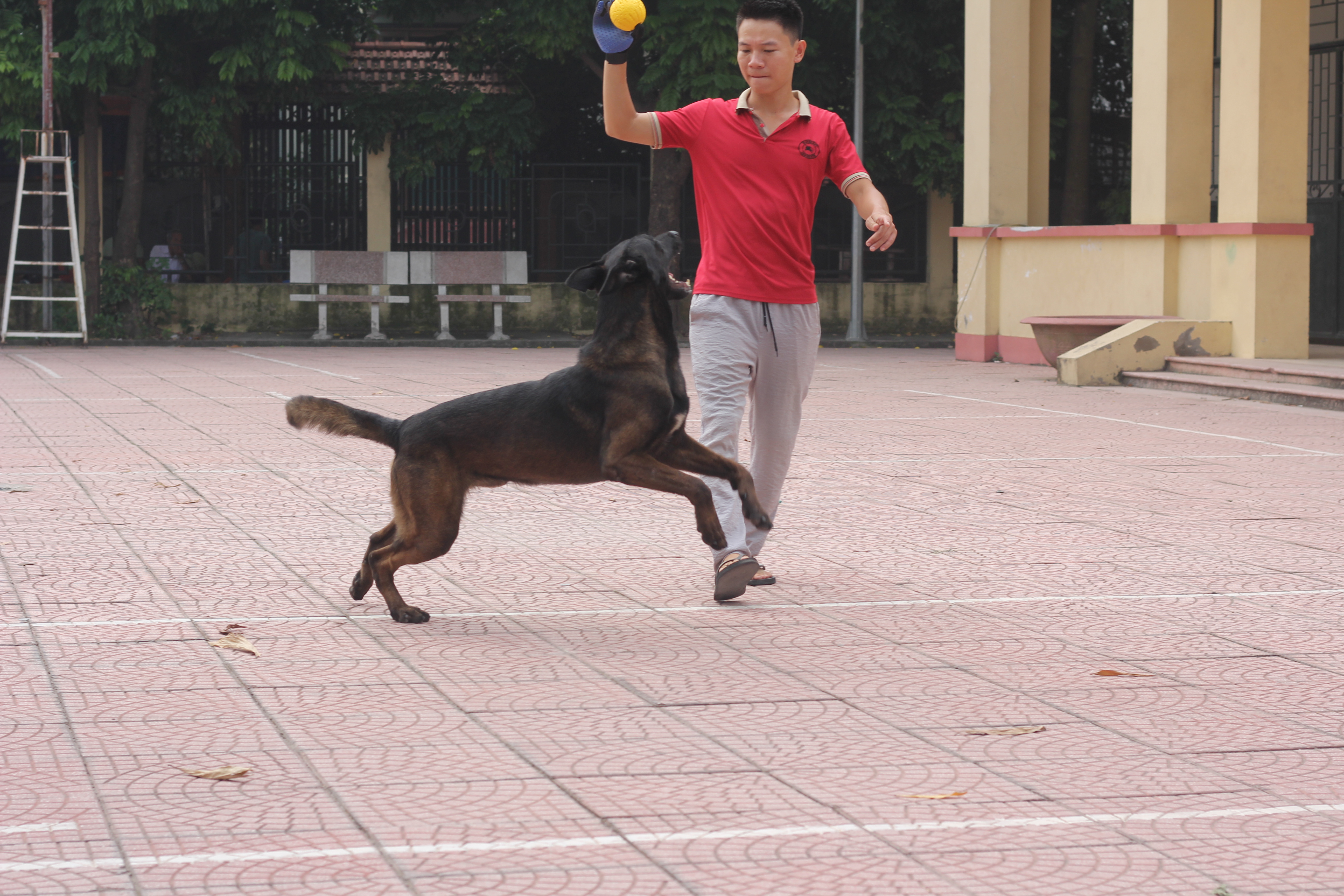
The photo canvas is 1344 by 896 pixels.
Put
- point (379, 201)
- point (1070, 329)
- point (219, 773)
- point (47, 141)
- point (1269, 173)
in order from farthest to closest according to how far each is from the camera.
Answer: point (379, 201)
point (47, 141)
point (1070, 329)
point (1269, 173)
point (219, 773)

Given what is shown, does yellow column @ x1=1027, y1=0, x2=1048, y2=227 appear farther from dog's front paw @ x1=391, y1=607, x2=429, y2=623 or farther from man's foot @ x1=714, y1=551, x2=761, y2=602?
dog's front paw @ x1=391, y1=607, x2=429, y2=623

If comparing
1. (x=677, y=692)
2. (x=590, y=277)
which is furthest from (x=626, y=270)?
(x=677, y=692)

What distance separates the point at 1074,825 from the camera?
3.65 metres

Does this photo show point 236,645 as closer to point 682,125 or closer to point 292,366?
point 682,125

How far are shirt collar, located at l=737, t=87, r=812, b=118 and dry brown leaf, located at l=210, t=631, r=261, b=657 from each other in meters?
2.58

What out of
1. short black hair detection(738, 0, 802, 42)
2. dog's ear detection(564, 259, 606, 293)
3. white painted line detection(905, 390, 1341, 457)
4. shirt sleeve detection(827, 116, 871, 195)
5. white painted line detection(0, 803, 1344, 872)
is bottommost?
white painted line detection(0, 803, 1344, 872)

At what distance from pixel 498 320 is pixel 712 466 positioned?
68.0 feet

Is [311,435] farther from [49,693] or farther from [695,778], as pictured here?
[695,778]

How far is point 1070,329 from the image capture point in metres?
17.6

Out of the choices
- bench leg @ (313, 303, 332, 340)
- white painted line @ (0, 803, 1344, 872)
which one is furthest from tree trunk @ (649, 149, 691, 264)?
white painted line @ (0, 803, 1344, 872)

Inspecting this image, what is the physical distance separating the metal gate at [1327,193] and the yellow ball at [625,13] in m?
16.9

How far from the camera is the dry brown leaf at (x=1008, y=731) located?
438cm

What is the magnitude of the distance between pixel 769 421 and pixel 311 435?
6.44m

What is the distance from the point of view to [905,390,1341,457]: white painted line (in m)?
11.2
